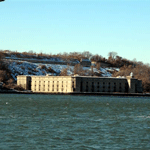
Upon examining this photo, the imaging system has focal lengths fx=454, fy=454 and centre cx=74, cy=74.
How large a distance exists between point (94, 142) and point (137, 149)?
3.93 metres

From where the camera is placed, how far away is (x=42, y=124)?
46.0 meters

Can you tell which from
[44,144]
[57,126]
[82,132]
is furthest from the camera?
[57,126]

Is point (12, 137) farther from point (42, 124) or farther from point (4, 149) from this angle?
point (42, 124)

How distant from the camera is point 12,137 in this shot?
118 feet

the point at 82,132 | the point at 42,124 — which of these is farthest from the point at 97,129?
the point at 42,124

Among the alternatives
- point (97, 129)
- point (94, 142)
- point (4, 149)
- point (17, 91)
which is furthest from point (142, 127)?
point (17, 91)

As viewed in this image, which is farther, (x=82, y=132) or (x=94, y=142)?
(x=82, y=132)

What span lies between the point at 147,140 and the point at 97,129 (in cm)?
736

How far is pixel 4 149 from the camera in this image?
3100 centimetres

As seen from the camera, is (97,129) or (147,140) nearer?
(147,140)

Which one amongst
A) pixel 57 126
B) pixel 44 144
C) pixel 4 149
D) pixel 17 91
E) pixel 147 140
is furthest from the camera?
pixel 17 91

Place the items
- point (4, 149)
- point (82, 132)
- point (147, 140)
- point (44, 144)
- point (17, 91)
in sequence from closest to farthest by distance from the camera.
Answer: point (4, 149) < point (44, 144) < point (147, 140) < point (82, 132) < point (17, 91)

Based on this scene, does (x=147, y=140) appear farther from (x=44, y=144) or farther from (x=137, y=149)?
(x=44, y=144)

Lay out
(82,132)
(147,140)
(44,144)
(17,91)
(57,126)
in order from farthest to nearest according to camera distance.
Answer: (17,91) → (57,126) → (82,132) → (147,140) → (44,144)
